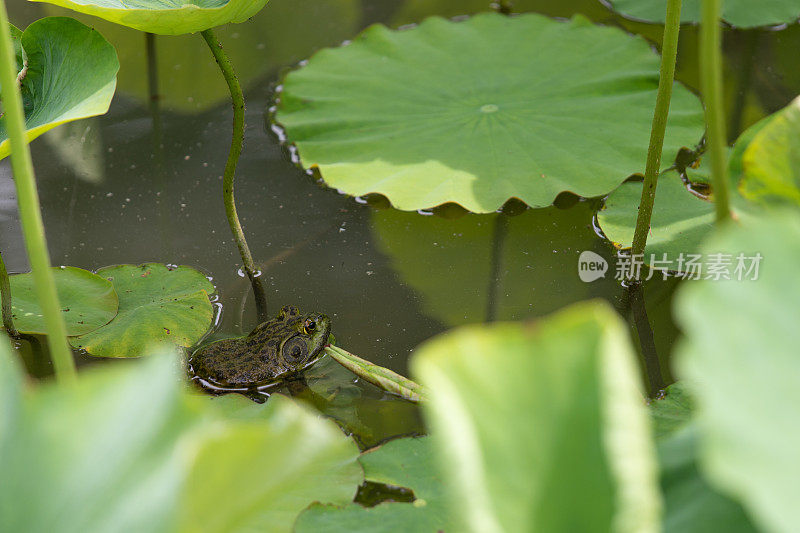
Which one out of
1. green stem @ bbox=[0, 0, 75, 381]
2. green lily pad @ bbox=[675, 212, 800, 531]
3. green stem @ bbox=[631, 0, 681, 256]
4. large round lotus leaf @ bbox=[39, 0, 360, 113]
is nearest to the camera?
Result: green lily pad @ bbox=[675, 212, 800, 531]

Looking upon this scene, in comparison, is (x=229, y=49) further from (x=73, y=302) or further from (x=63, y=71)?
(x=73, y=302)

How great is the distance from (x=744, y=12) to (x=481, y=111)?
3.62 ft

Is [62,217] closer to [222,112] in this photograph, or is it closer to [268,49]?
[222,112]

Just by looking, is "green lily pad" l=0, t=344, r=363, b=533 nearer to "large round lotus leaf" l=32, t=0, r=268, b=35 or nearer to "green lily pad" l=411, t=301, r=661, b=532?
"green lily pad" l=411, t=301, r=661, b=532

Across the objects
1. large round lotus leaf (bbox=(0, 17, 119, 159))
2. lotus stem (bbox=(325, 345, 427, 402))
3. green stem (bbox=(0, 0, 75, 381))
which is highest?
green stem (bbox=(0, 0, 75, 381))

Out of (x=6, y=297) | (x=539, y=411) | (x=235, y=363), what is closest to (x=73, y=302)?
(x=6, y=297)

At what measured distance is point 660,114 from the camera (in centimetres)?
135

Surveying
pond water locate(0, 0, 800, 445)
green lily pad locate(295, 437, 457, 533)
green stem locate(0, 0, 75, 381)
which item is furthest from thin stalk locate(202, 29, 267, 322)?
green stem locate(0, 0, 75, 381)

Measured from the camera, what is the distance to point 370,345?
64.5 inches

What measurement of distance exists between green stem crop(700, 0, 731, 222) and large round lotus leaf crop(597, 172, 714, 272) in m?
1.10

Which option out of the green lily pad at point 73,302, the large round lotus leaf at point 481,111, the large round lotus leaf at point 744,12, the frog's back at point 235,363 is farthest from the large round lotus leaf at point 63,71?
the large round lotus leaf at point 744,12

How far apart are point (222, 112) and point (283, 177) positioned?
1.42 feet

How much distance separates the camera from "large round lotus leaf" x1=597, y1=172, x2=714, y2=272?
170cm

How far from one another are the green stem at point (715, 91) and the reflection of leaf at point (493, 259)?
1.04 m
